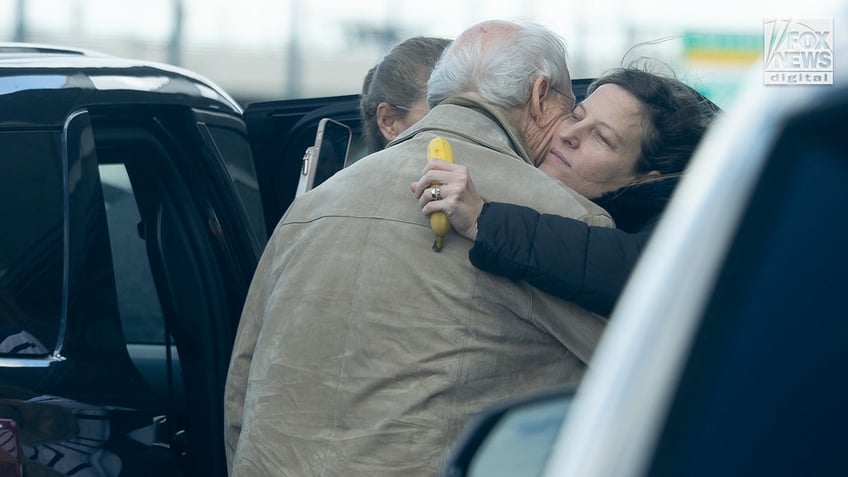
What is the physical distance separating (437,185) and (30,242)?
0.90 m

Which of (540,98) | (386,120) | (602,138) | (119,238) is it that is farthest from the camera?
(119,238)

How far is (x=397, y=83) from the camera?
3.76 metres

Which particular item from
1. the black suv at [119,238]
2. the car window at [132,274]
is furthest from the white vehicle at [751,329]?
the car window at [132,274]

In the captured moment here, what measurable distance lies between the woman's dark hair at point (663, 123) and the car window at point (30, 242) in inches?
48.5

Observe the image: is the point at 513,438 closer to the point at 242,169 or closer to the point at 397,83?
the point at 397,83

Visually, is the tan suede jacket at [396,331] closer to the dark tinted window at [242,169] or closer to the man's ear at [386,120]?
the man's ear at [386,120]

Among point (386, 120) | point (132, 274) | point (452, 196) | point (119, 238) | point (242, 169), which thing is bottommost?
point (132, 274)

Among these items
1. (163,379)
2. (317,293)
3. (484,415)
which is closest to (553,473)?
(484,415)

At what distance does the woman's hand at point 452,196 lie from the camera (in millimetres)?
2373

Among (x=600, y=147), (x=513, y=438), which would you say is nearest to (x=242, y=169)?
(x=600, y=147)

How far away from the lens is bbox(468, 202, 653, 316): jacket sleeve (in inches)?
92.5

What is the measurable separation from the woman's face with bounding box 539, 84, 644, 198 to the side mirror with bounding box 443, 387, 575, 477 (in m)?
1.30

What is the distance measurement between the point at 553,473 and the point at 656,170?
5.89 feet

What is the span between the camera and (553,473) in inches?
46.4
